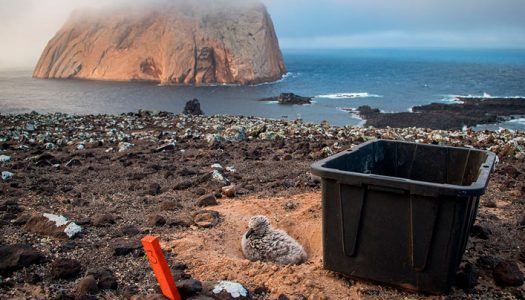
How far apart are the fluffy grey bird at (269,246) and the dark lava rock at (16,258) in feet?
5.96

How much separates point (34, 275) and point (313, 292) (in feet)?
7.10

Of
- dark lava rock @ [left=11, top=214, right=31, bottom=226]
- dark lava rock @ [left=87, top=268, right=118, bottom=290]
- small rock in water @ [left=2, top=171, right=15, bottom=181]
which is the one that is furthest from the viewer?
small rock in water @ [left=2, top=171, right=15, bottom=181]

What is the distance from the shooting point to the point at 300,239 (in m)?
4.72

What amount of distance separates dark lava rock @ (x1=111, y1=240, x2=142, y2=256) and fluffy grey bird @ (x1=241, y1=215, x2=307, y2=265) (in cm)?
102

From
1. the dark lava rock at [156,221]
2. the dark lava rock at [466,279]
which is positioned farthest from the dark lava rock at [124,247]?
the dark lava rock at [466,279]

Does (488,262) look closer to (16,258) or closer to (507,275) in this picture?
(507,275)

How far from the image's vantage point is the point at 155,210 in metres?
5.40

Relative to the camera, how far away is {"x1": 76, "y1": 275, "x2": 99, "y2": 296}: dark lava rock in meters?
3.18

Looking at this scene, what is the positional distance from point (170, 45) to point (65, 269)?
67791mm

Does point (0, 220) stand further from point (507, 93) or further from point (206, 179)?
point (507, 93)

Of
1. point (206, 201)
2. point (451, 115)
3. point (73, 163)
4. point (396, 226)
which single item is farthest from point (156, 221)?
point (451, 115)

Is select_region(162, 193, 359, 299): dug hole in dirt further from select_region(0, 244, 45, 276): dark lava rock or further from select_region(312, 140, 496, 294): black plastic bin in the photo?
select_region(0, 244, 45, 276): dark lava rock

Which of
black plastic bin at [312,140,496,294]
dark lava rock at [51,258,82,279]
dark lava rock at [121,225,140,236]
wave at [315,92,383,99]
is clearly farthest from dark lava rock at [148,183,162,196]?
wave at [315,92,383,99]

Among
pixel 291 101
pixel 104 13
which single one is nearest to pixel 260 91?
pixel 291 101
